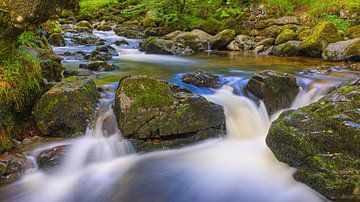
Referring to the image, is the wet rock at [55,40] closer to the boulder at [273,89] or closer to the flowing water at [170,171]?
the flowing water at [170,171]

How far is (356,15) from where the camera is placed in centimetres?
1323

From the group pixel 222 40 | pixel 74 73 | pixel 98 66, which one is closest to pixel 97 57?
pixel 98 66

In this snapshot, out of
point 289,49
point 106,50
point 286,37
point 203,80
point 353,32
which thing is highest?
point 353,32

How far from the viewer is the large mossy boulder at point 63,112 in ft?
13.8

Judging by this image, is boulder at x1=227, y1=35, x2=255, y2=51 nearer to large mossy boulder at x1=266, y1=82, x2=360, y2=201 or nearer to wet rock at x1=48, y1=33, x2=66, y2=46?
wet rock at x1=48, y1=33, x2=66, y2=46

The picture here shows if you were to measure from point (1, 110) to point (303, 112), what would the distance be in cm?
396

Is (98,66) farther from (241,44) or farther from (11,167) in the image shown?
(241,44)

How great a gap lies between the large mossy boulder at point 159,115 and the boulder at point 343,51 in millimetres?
6488

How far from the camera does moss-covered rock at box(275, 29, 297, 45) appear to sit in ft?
40.0

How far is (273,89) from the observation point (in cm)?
558

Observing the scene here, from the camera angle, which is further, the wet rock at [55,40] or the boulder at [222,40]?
the boulder at [222,40]

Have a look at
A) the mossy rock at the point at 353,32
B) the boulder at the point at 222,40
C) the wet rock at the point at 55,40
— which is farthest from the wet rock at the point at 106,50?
the mossy rock at the point at 353,32

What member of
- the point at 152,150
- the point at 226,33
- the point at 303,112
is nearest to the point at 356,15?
the point at 226,33

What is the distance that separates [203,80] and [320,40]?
21.0 ft
